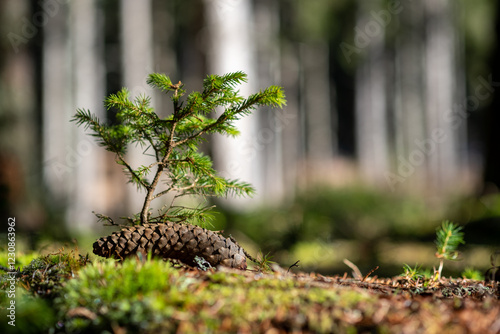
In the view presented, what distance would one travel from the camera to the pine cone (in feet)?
5.12

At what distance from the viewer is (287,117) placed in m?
23.0

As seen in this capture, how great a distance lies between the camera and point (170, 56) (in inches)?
1013

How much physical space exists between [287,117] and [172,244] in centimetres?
2176

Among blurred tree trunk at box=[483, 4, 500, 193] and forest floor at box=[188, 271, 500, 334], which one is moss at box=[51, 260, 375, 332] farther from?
blurred tree trunk at box=[483, 4, 500, 193]

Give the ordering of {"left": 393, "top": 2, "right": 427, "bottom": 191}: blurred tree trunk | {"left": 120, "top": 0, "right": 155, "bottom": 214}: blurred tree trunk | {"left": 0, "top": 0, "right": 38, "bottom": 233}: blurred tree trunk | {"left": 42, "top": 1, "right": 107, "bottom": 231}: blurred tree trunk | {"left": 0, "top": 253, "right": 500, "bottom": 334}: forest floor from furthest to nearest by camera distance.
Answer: {"left": 393, "top": 2, "right": 427, "bottom": 191}: blurred tree trunk → {"left": 120, "top": 0, "right": 155, "bottom": 214}: blurred tree trunk → {"left": 42, "top": 1, "right": 107, "bottom": 231}: blurred tree trunk → {"left": 0, "top": 0, "right": 38, "bottom": 233}: blurred tree trunk → {"left": 0, "top": 253, "right": 500, "bottom": 334}: forest floor

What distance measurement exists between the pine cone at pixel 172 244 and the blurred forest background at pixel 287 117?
97cm

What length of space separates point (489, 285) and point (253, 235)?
12.1 feet

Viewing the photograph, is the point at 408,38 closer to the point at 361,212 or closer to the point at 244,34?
the point at 361,212

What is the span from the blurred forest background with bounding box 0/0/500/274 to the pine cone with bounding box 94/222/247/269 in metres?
0.97

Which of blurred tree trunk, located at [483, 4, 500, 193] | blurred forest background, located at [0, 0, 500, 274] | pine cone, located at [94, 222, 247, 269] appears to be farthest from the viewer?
blurred tree trunk, located at [483, 4, 500, 193]

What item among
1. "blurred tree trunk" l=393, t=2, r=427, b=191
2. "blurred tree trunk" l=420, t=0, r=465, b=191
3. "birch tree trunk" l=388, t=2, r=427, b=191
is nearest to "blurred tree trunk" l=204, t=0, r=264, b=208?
"blurred tree trunk" l=420, t=0, r=465, b=191

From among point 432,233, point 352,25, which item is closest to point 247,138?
point 432,233

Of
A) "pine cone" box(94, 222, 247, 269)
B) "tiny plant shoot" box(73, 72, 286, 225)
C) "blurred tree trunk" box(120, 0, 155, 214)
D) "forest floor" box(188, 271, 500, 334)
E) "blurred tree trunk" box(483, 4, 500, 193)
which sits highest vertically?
"blurred tree trunk" box(120, 0, 155, 214)

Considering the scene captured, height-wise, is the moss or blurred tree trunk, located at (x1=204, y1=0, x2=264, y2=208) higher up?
blurred tree trunk, located at (x1=204, y1=0, x2=264, y2=208)
